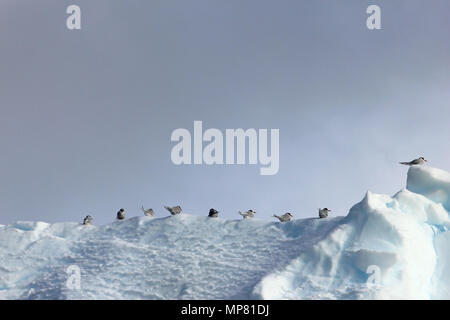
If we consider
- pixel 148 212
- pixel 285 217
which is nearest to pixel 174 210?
pixel 148 212

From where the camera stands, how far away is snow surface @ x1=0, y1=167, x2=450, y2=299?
14.3 meters

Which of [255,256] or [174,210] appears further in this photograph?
[174,210]

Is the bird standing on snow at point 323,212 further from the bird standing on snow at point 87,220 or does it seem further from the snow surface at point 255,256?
the bird standing on snow at point 87,220

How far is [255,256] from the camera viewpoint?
15.9m

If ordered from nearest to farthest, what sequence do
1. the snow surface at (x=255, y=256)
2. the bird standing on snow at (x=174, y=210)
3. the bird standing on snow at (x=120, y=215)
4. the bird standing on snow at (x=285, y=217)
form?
the snow surface at (x=255, y=256), the bird standing on snow at (x=285, y=217), the bird standing on snow at (x=174, y=210), the bird standing on snow at (x=120, y=215)

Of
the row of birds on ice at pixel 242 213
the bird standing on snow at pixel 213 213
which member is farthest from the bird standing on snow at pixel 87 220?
the bird standing on snow at pixel 213 213

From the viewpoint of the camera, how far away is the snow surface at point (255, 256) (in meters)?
14.3

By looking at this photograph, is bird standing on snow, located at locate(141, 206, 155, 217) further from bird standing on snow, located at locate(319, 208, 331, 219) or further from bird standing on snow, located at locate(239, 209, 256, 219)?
bird standing on snow, located at locate(319, 208, 331, 219)

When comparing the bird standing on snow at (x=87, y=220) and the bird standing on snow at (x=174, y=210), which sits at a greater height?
the bird standing on snow at (x=174, y=210)

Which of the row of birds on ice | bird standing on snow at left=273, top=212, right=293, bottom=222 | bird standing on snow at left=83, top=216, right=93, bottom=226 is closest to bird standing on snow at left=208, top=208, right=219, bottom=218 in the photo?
the row of birds on ice

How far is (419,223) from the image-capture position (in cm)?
1644

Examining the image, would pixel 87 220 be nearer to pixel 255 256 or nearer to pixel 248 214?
pixel 248 214

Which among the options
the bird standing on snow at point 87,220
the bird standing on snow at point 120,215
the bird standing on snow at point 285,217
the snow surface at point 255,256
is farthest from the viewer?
the bird standing on snow at point 87,220
